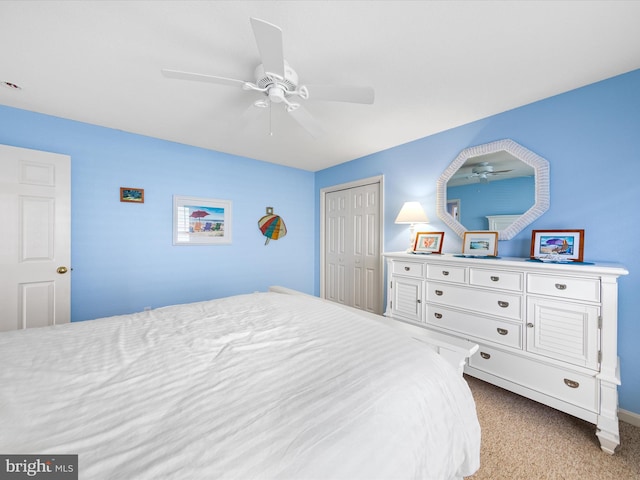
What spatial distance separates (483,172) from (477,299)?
125 cm

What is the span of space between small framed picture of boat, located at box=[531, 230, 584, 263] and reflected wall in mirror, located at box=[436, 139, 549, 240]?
0.19 metres

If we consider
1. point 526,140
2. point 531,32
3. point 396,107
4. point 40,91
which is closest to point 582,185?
point 526,140

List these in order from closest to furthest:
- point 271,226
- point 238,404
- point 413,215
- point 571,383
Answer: point 238,404, point 571,383, point 413,215, point 271,226

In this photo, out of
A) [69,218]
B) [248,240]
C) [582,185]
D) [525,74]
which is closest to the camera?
[525,74]

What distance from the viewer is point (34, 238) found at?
228 cm

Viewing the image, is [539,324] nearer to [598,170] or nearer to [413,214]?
[598,170]

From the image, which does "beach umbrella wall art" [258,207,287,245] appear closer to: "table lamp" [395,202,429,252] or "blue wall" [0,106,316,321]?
"blue wall" [0,106,316,321]

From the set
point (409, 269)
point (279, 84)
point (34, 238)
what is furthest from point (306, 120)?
point (34, 238)

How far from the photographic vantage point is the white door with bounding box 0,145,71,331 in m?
2.17

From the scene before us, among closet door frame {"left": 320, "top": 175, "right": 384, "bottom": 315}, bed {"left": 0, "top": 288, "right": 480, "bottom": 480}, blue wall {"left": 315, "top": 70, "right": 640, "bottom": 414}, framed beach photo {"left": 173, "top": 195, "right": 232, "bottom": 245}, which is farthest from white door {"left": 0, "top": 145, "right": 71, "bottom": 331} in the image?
blue wall {"left": 315, "top": 70, "right": 640, "bottom": 414}

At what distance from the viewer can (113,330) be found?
137 cm

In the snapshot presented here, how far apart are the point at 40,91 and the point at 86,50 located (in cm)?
89

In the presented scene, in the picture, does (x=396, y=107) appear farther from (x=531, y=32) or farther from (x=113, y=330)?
(x=113, y=330)

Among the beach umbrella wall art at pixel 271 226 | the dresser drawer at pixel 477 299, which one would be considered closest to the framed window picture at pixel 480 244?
the dresser drawer at pixel 477 299
